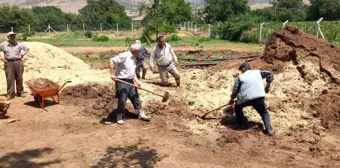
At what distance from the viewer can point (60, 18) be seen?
69438 mm

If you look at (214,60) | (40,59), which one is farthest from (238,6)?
(40,59)

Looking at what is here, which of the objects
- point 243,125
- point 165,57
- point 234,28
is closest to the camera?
point 243,125

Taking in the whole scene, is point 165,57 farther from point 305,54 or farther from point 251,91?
point 251,91

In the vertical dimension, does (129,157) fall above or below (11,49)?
below

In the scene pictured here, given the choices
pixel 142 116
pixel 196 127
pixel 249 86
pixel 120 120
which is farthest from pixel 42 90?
pixel 249 86

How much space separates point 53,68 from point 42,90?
429 centimetres

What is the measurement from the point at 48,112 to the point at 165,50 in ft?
11.7

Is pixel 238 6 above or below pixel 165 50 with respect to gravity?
above

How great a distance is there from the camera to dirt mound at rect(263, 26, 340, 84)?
29.6 feet

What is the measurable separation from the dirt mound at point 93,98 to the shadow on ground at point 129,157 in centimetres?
214

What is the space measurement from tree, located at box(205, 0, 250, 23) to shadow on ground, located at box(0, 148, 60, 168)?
64.5 meters

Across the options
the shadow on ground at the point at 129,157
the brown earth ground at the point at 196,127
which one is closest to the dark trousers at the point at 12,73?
the brown earth ground at the point at 196,127

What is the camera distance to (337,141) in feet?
22.0

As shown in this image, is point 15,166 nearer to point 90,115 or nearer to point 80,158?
point 80,158
